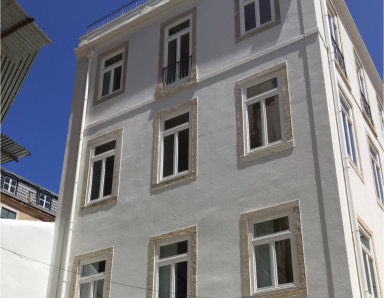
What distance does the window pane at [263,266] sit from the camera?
11406 millimetres

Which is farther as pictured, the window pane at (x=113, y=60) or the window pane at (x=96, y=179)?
the window pane at (x=113, y=60)

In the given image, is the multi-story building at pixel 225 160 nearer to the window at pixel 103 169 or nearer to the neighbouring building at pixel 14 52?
the window at pixel 103 169

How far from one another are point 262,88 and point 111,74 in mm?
5813

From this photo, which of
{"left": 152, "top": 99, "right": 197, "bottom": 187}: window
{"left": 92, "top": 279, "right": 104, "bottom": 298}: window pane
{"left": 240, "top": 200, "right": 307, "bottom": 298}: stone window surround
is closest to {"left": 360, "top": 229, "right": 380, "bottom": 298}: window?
{"left": 240, "top": 200, "right": 307, "bottom": 298}: stone window surround

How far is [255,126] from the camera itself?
43.4 feet

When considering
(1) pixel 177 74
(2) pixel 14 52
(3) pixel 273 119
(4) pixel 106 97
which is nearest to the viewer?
(2) pixel 14 52

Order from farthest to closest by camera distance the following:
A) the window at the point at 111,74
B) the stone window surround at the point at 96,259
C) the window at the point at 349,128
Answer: the window at the point at 111,74 < the stone window surround at the point at 96,259 < the window at the point at 349,128

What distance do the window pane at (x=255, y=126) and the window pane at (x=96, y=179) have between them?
490 cm

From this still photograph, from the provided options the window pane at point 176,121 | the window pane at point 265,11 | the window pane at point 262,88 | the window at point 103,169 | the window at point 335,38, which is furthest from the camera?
the window at point 103,169

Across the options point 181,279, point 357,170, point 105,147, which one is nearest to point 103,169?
point 105,147

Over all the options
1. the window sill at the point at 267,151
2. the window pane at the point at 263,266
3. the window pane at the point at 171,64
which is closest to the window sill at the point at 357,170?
the window sill at the point at 267,151

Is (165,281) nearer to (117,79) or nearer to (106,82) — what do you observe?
(117,79)

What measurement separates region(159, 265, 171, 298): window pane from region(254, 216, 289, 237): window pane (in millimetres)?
2352

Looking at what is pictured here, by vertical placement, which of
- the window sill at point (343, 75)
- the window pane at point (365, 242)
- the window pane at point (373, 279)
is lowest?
the window pane at point (373, 279)
